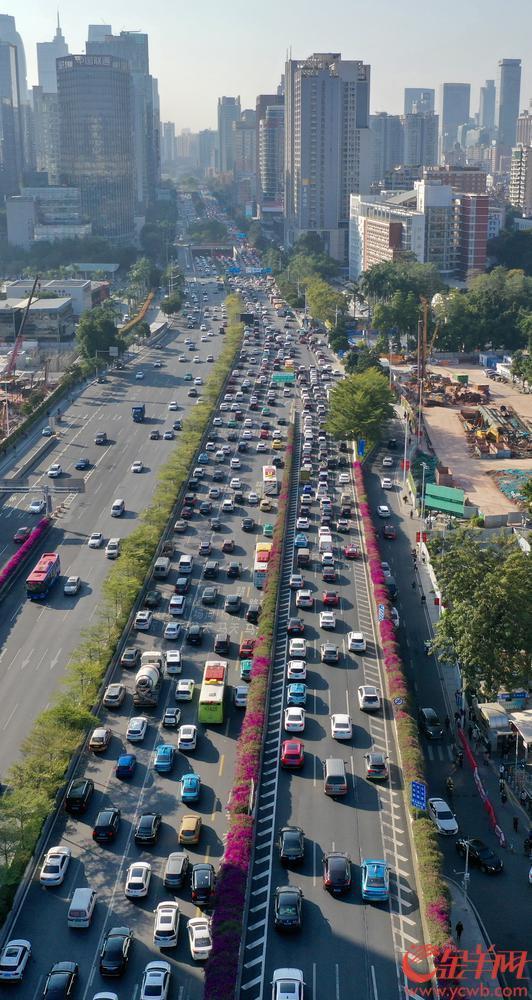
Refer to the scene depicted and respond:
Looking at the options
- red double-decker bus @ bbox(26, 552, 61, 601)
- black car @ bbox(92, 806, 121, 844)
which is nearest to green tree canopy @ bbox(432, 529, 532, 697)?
black car @ bbox(92, 806, 121, 844)

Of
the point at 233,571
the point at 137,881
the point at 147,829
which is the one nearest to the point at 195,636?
the point at 233,571

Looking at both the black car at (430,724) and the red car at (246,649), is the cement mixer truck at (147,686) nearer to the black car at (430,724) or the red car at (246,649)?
the red car at (246,649)

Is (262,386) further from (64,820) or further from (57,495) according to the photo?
(64,820)

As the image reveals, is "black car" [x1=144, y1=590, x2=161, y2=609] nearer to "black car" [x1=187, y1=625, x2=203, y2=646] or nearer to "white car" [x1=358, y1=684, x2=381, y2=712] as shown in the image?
"black car" [x1=187, y1=625, x2=203, y2=646]

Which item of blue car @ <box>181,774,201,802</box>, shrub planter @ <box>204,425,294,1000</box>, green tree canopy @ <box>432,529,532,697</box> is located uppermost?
green tree canopy @ <box>432,529,532,697</box>

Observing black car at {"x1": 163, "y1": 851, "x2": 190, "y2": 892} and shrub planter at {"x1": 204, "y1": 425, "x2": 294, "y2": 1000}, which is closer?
shrub planter at {"x1": 204, "y1": 425, "x2": 294, "y2": 1000}

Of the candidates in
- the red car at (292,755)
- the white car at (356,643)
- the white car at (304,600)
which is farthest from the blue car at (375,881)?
the white car at (304,600)

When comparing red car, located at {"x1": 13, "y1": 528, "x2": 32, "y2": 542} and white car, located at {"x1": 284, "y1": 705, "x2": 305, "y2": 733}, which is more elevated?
red car, located at {"x1": 13, "y1": 528, "x2": 32, "y2": 542}
